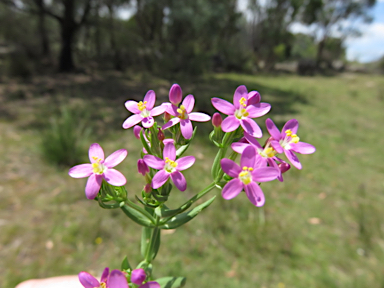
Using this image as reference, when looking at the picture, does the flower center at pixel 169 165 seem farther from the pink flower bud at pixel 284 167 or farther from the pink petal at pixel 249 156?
the pink flower bud at pixel 284 167

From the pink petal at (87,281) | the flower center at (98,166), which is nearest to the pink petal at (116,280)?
the pink petal at (87,281)

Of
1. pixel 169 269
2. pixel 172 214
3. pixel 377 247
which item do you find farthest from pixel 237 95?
pixel 377 247

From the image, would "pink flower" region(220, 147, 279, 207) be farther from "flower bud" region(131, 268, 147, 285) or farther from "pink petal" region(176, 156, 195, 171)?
"flower bud" region(131, 268, 147, 285)

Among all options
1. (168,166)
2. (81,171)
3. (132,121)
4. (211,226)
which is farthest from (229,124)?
(211,226)

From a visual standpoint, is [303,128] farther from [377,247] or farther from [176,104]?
[176,104]

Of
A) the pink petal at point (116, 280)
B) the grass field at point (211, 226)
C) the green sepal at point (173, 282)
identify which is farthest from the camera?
the grass field at point (211, 226)

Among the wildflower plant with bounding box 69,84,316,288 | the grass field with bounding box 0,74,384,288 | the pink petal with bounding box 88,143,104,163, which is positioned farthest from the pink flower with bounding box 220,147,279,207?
the grass field with bounding box 0,74,384,288
